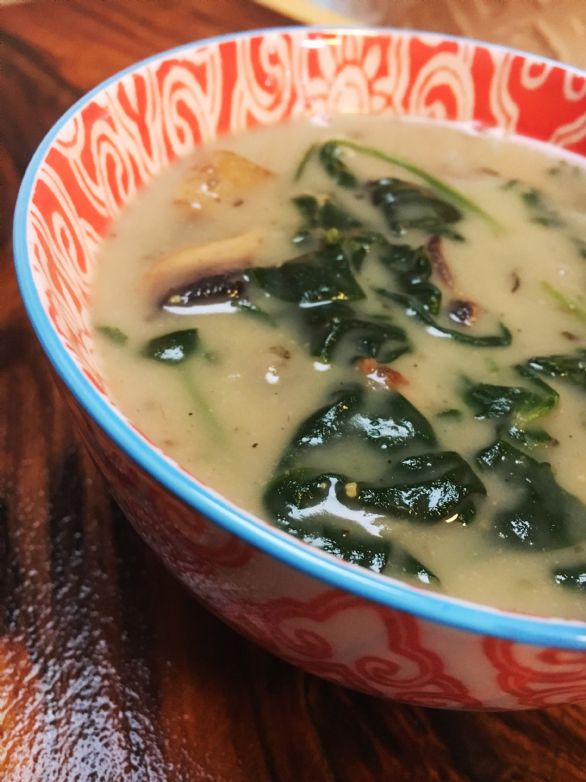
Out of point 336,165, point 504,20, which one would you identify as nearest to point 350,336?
point 336,165

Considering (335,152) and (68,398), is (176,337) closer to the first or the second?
(68,398)

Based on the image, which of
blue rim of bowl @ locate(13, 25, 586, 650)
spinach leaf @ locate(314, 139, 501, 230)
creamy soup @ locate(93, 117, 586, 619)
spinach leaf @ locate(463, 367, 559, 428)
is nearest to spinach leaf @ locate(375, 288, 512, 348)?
creamy soup @ locate(93, 117, 586, 619)

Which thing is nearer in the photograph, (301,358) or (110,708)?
(110,708)

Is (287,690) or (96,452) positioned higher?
(96,452)

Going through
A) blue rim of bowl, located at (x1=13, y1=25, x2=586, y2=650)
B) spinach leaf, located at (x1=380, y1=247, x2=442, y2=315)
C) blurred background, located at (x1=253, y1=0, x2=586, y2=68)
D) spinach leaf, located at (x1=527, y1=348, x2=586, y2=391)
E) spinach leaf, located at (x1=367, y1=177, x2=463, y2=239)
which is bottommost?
spinach leaf, located at (x1=527, y1=348, x2=586, y2=391)

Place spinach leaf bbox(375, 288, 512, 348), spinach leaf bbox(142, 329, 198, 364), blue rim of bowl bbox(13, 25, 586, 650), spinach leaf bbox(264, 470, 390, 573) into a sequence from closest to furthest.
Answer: blue rim of bowl bbox(13, 25, 586, 650) < spinach leaf bbox(264, 470, 390, 573) < spinach leaf bbox(142, 329, 198, 364) < spinach leaf bbox(375, 288, 512, 348)

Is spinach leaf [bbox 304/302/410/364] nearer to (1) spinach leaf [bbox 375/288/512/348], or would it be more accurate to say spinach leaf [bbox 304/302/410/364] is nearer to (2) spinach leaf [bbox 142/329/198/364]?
(1) spinach leaf [bbox 375/288/512/348]

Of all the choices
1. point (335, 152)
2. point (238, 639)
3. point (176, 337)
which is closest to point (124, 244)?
point (176, 337)
